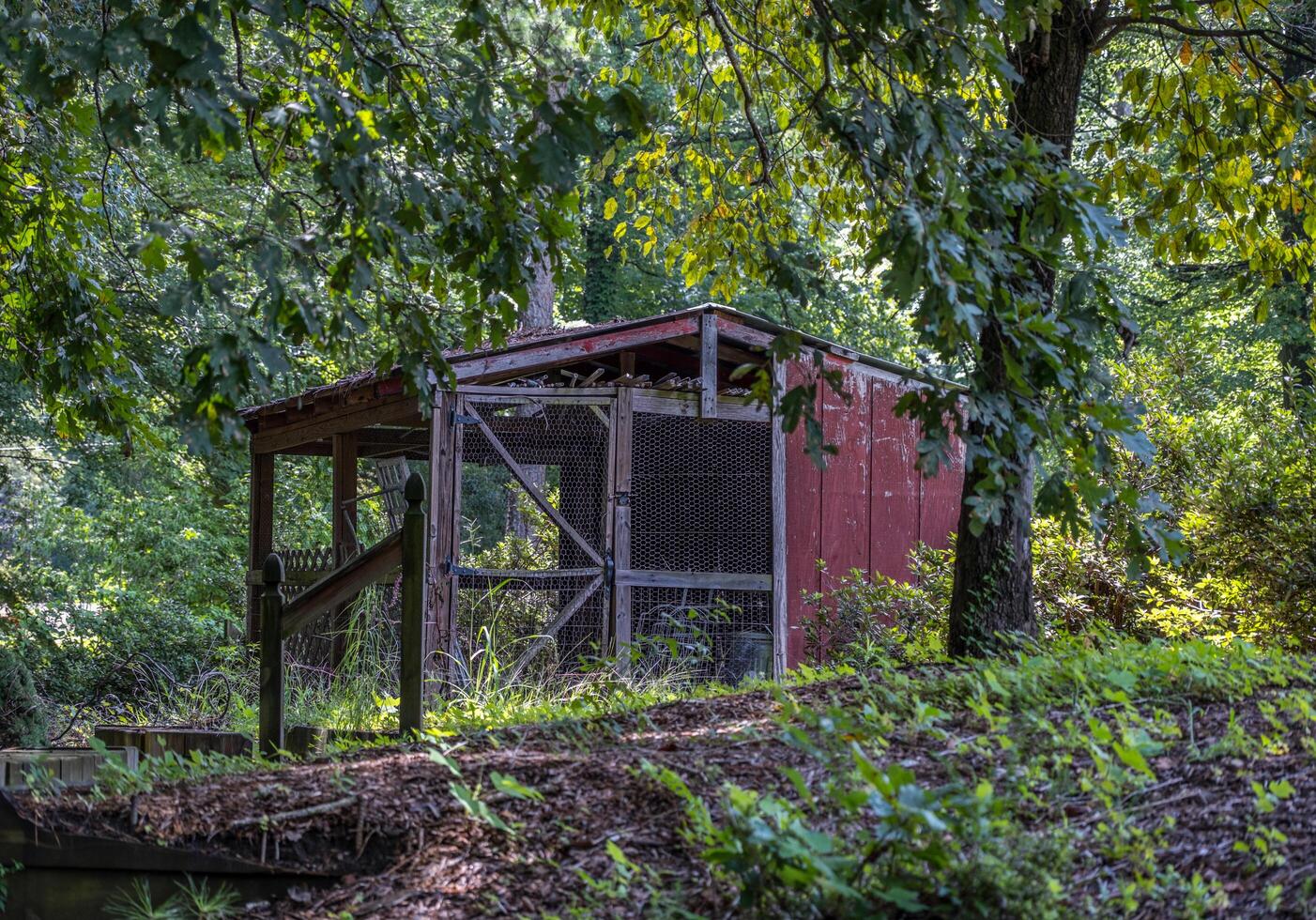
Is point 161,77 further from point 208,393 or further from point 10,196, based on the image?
point 10,196

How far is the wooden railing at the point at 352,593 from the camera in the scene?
16.5 feet

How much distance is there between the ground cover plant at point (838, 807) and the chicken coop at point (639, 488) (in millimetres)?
4703

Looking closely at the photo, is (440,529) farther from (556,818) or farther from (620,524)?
(556,818)

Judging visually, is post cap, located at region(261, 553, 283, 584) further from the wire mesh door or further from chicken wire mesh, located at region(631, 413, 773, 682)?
chicken wire mesh, located at region(631, 413, 773, 682)

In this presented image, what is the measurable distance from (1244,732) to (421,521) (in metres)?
3.23

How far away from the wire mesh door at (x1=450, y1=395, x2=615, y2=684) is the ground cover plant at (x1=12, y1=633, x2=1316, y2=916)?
3663 millimetres

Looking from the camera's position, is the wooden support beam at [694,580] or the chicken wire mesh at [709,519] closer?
the wooden support beam at [694,580]

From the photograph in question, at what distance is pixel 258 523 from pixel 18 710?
371 centimetres

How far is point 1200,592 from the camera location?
8.13 metres

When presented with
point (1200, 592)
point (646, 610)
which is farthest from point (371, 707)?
Answer: point (1200, 592)

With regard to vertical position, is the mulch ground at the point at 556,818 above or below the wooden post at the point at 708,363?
below

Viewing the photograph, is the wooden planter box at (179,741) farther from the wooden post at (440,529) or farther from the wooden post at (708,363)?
the wooden post at (708,363)

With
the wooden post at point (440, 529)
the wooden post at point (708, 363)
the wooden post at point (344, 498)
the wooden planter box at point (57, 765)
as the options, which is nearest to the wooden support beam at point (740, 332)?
the wooden post at point (708, 363)

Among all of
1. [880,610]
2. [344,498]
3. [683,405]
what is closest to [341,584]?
[683,405]
